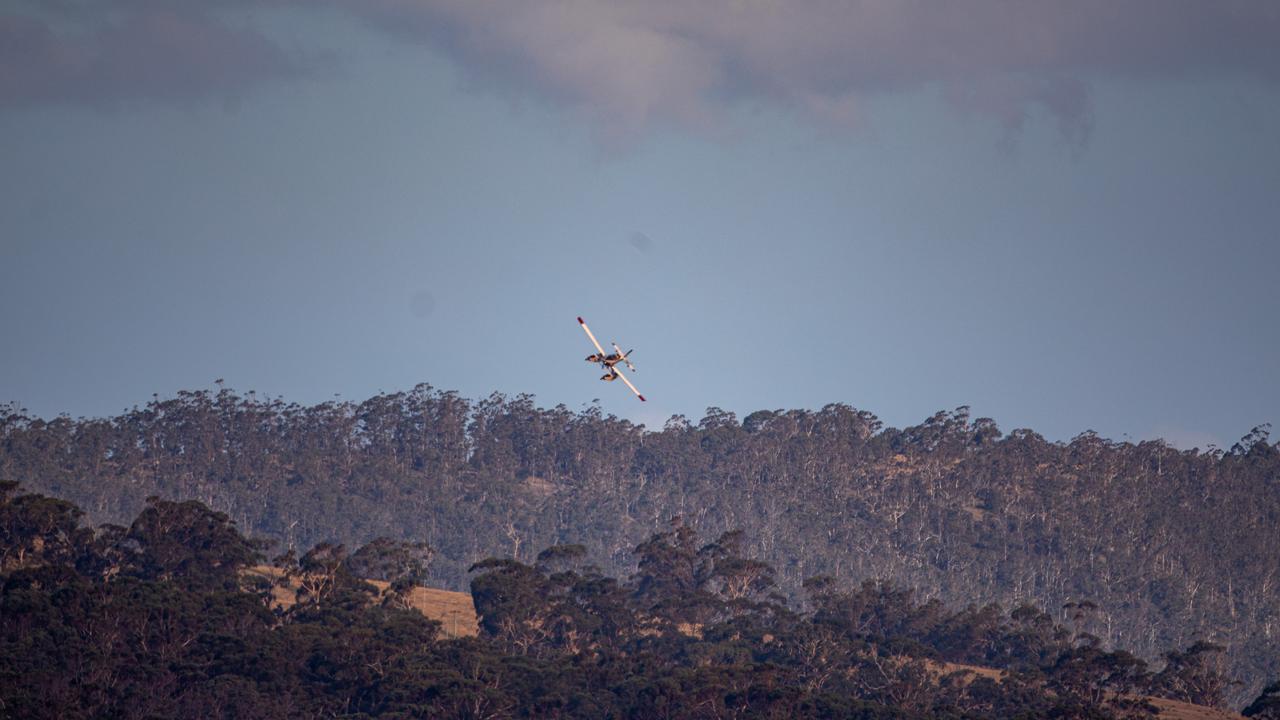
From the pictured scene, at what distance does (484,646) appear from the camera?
3885 inches

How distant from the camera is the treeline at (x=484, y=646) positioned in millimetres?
85812

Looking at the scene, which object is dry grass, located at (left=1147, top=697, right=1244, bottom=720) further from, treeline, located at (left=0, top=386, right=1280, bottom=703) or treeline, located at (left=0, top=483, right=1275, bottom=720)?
treeline, located at (left=0, top=386, right=1280, bottom=703)

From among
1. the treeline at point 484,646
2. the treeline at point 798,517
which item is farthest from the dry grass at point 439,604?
the treeline at point 798,517

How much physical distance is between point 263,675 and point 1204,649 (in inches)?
2782

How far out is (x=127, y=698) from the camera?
3238 inches

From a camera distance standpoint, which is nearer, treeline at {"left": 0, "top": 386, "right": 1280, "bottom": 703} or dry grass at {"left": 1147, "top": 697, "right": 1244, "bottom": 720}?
dry grass at {"left": 1147, "top": 697, "right": 1244, "bottom": 720}

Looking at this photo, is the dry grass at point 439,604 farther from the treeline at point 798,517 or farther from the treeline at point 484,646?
the treeline at point 798,517

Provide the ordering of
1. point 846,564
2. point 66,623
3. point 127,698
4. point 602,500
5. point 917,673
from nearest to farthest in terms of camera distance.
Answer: point 127,698, point 66,623, point 917,673, point 846,564, point 602,500

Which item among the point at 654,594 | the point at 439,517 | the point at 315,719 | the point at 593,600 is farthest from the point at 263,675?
the point at 439,517

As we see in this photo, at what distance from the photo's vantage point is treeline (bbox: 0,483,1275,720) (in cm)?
8581

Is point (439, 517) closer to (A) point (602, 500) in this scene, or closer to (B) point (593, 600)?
(A) point (602, 500)

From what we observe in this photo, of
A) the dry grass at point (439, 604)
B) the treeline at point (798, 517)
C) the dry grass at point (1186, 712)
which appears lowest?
the dry grass at point (1186, 712)

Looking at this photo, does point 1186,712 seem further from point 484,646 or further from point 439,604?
point 439,604

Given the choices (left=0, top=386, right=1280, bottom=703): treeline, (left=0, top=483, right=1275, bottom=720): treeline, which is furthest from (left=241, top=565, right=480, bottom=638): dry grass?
(left=0, top=386, right=1280, bottom=703): treeline
